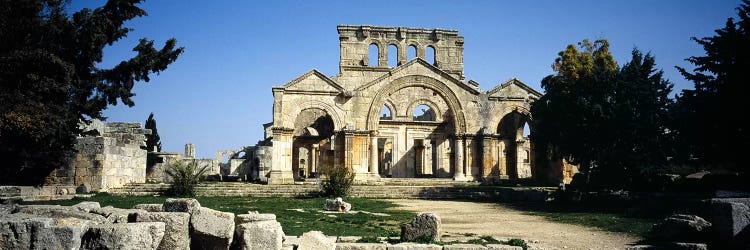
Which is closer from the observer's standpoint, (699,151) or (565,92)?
(699,151)

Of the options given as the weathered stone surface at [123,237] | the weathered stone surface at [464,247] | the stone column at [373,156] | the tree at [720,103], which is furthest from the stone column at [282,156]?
the weathered stone surface at [123,237]

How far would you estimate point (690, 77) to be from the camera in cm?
1514

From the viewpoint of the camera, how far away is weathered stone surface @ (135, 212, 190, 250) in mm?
6215

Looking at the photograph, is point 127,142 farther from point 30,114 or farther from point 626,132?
point 626,132

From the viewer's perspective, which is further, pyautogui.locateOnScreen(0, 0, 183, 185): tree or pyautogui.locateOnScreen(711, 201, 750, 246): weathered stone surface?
pyautogui.locateOnScreen(0, 0, 183, 185): tree

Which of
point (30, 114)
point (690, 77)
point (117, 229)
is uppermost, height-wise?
point (690, 77)

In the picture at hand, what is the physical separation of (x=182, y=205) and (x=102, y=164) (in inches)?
551

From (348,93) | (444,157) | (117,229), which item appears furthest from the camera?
(444,157)

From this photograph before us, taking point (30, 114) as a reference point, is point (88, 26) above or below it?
above

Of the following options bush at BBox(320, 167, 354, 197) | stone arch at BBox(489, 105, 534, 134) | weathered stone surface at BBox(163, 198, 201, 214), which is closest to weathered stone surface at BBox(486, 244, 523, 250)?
weathered stone surface at BBox(163, 198, 201, 214)

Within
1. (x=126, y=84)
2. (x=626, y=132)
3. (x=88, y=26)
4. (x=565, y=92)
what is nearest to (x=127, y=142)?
(x=126, y=84)

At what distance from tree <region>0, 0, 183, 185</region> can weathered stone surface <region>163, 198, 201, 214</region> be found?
777cm

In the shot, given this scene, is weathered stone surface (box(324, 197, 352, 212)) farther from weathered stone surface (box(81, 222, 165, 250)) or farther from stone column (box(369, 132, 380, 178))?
stone column (box(369, 132, 380, 178))

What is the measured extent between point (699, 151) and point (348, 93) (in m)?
16.2
